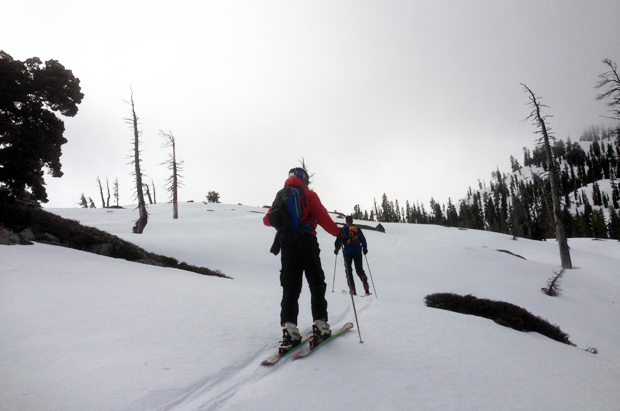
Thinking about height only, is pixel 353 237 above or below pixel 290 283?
above

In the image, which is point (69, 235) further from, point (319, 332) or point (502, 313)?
point (502, 313)

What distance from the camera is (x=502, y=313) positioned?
7875 mm

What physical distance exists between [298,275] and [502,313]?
6430 millimetres

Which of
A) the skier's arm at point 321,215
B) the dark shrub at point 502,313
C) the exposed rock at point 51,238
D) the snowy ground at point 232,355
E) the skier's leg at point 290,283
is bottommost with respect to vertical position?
the dark shrub at point 502,313

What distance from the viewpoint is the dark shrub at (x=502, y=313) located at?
7410 millimetres

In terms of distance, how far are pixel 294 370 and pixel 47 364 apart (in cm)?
256

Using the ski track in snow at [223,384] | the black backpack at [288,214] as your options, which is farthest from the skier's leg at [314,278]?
the ski track in snow at [223,384]

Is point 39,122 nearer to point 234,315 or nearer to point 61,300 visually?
→ point 61,300

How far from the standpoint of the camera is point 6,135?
38.8 feet

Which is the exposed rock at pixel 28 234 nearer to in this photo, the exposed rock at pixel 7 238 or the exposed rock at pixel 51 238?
the exposed rock at pixel 51 238

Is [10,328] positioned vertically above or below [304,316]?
above

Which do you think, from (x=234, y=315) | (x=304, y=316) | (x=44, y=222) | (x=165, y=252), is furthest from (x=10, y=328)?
(x=165, y=252)

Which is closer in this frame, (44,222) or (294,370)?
(294,370)

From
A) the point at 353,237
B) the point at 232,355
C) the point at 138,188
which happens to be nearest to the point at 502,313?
the point at 353,237
